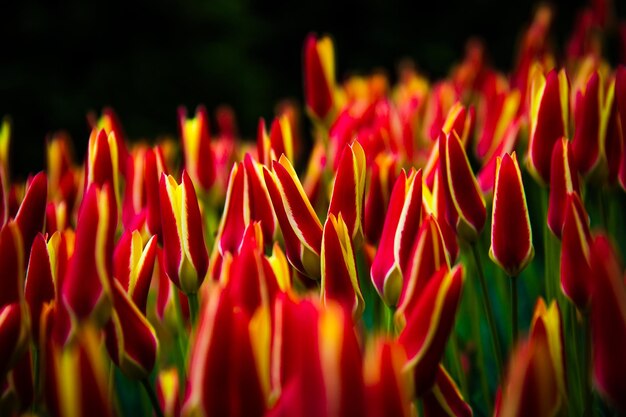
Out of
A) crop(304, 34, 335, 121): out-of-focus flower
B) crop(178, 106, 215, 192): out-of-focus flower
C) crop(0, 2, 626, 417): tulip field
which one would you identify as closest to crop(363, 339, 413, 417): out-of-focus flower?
crop(0, 2, 626, 417): tulip field

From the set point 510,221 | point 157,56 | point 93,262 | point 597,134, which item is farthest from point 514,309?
point 157,56

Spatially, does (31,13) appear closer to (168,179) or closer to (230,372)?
(168,179)

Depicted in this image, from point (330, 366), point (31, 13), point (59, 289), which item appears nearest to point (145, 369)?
point (59, 289)

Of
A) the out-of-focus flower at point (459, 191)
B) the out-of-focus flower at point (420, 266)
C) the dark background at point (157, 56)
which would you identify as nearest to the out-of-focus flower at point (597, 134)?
the out-of-focus flower at point (459, 191)

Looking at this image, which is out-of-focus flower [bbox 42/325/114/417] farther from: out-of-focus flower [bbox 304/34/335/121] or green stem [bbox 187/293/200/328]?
out-of-focus flower [bbox 304/34/335/121]

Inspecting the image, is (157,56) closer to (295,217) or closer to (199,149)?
(199,149)

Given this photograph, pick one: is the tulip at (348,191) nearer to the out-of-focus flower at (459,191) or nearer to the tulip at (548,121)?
the out-of-focus flower at (459,191)
